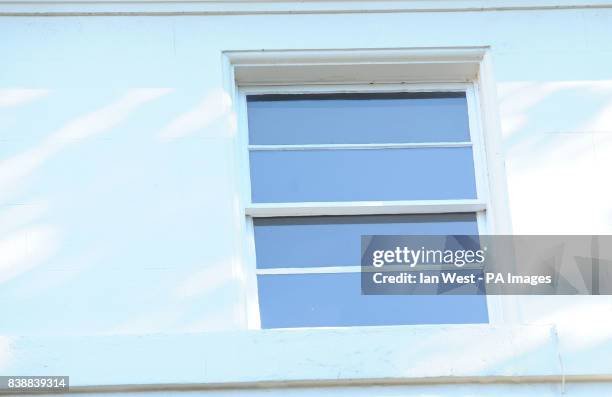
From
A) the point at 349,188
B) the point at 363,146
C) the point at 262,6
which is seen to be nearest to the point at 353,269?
the point at 349,188

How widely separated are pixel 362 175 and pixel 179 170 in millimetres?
797

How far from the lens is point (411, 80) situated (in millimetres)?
6719

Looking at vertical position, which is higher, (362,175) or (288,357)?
(362,175)

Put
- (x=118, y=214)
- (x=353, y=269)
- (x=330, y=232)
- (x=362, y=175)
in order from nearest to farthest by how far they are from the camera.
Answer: (x=118, y=214) → (x=353, y=269) → (x=330, y=232) → (x=362, y=175)

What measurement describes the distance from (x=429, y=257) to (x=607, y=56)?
118cm

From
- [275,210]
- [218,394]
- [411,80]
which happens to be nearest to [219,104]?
[275,210]

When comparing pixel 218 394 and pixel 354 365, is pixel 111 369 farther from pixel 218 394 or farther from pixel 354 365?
pixel 354 365

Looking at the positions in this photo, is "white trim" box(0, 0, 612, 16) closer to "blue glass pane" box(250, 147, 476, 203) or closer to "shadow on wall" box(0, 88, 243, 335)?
"shadow on wall" box(0, 88, 243, 335)

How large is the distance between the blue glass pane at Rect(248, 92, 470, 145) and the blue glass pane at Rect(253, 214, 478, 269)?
39 centimetres

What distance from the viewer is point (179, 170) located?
6188mm

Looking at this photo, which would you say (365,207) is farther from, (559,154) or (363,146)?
(559,154)

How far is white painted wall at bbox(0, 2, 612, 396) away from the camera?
5711mm

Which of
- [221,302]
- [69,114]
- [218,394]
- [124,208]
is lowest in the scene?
[218,394]

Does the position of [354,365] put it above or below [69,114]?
below
